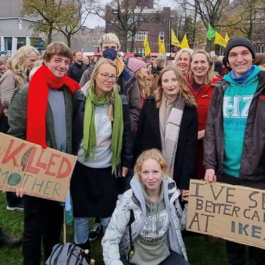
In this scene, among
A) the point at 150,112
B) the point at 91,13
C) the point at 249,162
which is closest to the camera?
the point at 249,162

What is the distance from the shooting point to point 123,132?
3189mm

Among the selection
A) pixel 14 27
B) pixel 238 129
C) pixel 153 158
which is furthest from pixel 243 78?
pixel 14 27

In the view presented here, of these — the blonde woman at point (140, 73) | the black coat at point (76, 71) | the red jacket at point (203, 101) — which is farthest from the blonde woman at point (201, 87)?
the black coat at point (76, 71)

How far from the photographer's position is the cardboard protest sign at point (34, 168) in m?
2.71

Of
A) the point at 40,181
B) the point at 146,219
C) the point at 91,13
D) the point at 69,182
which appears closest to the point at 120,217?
the point at 146,219

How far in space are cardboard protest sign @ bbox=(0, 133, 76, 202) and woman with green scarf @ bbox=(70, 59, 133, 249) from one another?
23cm

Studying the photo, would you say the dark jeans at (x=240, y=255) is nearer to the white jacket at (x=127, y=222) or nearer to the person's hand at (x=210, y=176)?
the white jacket at (x=127, y=222)

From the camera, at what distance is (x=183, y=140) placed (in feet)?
9.90

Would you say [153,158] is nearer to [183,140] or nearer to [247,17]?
[183,140]

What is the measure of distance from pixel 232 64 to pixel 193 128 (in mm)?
660

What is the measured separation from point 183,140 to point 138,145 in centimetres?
47

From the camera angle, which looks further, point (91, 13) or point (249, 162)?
point (91, 13)

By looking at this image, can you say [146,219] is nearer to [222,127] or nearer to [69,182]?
[69,182]

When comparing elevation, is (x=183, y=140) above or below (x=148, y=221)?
above
